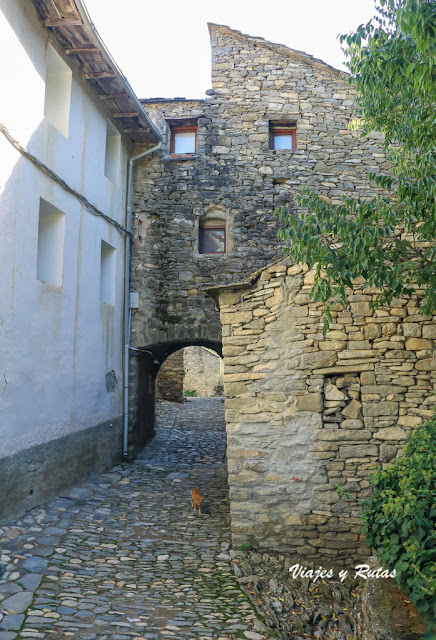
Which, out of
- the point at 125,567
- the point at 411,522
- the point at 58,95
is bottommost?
the point at 125,567

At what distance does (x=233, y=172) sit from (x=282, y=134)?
126 cm

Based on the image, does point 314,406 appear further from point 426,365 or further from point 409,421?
point 426,365

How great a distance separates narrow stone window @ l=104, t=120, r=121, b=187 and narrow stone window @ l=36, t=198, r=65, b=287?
2190 millimetres

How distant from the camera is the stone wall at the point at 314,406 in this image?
4.62m

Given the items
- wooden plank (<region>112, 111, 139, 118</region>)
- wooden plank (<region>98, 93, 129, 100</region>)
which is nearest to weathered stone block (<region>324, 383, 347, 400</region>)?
wooden plank (<region>98, 93, 129, 100</region>)

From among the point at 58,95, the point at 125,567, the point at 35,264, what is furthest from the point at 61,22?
the point at 125,567

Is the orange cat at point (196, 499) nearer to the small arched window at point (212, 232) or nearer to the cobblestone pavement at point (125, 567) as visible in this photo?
the cobblestone pavement at point (125, 567)

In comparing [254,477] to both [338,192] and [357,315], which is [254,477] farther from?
[338,192]

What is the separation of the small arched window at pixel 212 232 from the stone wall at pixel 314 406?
12.2ft

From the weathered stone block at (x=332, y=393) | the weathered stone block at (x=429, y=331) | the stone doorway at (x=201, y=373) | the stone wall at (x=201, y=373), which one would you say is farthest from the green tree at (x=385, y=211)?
A: the stone wall at (x=201, y=373)

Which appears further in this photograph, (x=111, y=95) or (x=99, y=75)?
(x=111, y=95)

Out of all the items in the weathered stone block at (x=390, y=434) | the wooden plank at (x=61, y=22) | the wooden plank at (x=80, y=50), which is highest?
the wooden plank at (x=80, y=50)

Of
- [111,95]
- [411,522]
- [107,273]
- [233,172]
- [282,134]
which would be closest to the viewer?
[411,522]

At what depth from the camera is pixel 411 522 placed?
305 centimetres
